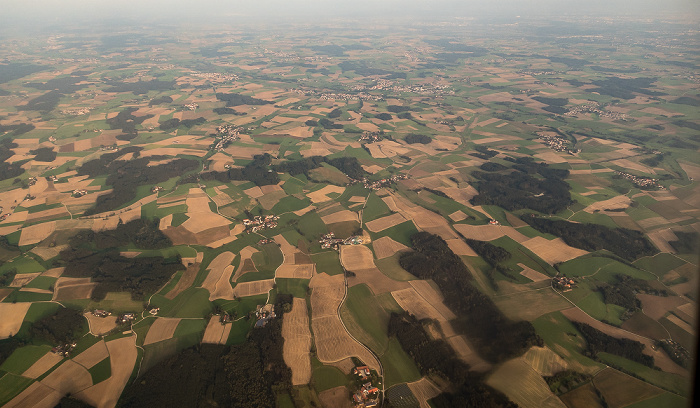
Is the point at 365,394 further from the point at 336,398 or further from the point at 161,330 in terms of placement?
the point at 161,330

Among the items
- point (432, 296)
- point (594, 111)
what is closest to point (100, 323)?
point (432, 296)

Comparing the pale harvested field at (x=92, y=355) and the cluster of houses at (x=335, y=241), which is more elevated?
the cluster of houses at (x=335, y=241)

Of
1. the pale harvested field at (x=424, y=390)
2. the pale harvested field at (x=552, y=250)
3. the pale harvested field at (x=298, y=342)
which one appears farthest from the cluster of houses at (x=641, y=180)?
the pale harvested field at (x=298, y=342)

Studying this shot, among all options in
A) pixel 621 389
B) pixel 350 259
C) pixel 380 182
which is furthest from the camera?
pixel 380 182

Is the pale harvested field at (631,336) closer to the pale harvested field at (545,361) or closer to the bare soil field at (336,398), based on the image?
the pale harvested field at (545,361)

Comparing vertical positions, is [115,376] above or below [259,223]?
below

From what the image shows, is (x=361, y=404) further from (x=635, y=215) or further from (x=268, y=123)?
(x=268, y=123)
